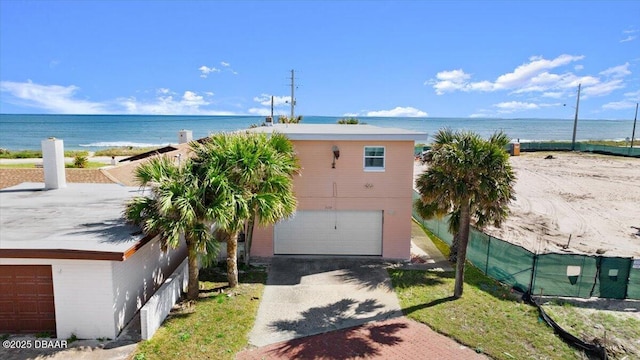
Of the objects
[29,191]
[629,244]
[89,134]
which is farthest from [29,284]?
[89,134]

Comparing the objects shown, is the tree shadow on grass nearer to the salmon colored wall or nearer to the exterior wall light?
the salmon colored wall

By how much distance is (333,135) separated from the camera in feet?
51.1

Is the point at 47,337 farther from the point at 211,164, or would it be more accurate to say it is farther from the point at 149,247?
the point at 211,164

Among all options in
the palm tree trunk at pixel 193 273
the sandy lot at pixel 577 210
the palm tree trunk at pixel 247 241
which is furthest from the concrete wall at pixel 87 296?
the sandy lot at pixel 577 210

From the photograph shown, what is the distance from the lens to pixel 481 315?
37.7 ft

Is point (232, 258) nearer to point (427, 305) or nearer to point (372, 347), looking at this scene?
point (372, 347)

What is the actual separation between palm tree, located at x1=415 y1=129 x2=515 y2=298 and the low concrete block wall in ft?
27.1

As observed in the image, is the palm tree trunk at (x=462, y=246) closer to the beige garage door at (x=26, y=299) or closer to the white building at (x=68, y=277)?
the white building at (x=68, y=277)

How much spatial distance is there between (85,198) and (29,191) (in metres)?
2.94

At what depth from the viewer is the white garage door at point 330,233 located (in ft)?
54.6

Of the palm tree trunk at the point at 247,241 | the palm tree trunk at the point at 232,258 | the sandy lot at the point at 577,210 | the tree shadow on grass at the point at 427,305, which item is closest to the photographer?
the tree shadow on grass at the point at 427,305

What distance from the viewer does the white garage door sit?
54.6 feet

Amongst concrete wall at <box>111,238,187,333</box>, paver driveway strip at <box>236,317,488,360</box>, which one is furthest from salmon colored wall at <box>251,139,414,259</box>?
paver driveway strip at <box>236,317,488,360</box>

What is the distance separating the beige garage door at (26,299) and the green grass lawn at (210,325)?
2635 mm
